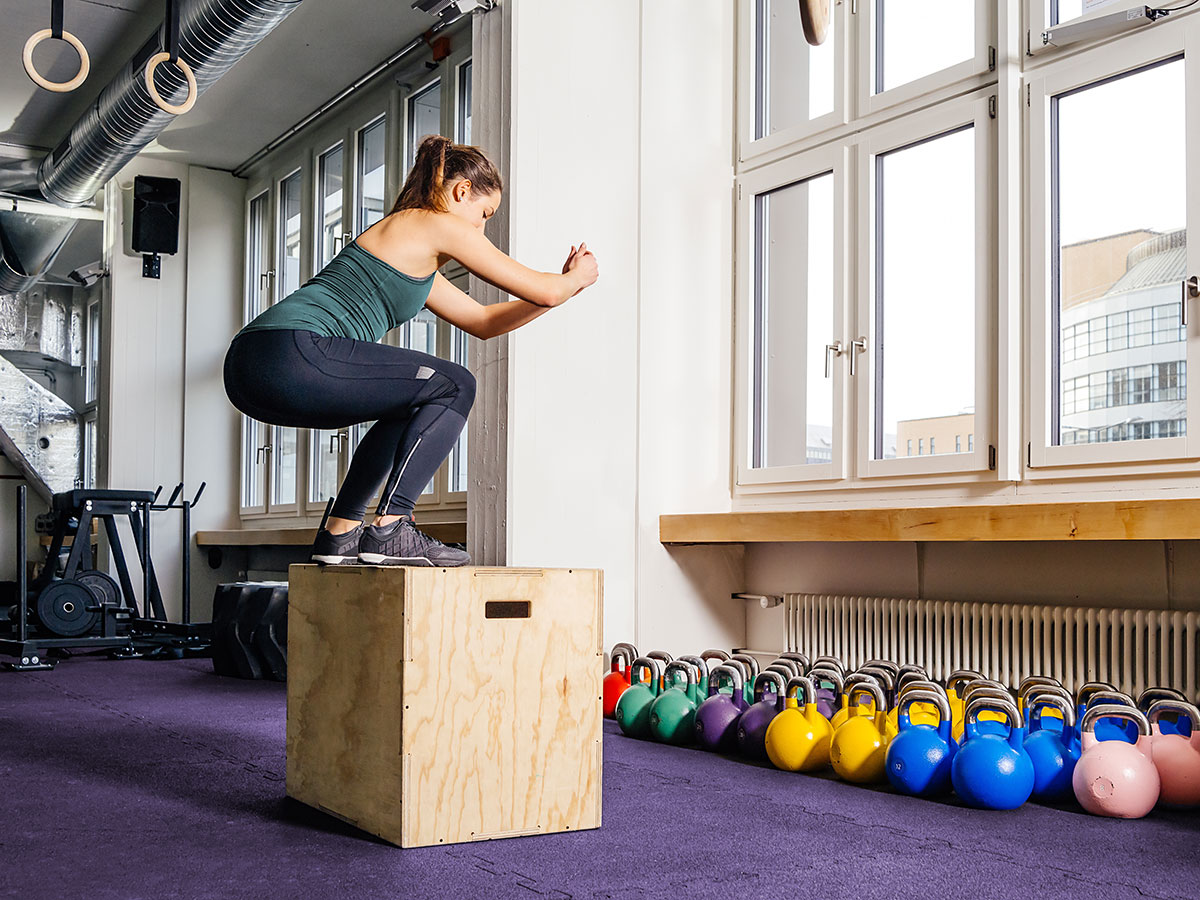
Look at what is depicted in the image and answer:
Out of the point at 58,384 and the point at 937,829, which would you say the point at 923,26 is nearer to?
the point at 937,829

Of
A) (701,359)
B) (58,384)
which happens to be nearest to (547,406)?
(701,359)

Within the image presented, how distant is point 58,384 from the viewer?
9.51 meters

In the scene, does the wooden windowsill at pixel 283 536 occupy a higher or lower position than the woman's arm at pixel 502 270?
lower

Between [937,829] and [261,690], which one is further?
[261,690]

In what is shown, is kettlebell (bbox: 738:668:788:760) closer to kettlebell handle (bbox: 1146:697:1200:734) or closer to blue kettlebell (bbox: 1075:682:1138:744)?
blue kettlebell (bbox: 1075:682:1138:744)

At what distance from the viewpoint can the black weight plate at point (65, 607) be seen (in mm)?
6469

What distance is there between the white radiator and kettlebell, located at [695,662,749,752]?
0.85 meters

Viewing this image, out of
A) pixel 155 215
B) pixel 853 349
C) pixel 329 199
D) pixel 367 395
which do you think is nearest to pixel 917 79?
pixel 853 349

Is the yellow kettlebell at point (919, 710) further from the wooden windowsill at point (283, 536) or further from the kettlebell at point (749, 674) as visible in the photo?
the wooden windowsill at point (283, 536)

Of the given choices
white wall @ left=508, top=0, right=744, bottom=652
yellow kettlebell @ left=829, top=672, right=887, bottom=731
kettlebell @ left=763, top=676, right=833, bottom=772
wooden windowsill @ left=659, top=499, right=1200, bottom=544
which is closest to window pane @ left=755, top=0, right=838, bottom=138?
white wall @ left=508, top=0, right=744, bottom=652

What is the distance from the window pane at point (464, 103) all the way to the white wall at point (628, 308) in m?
1.66

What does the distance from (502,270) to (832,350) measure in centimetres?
231

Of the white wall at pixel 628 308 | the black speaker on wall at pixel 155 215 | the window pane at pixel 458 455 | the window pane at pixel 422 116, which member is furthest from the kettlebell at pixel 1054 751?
the black speaker on wall at pixel 155 215

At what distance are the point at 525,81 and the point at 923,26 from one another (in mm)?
1525
